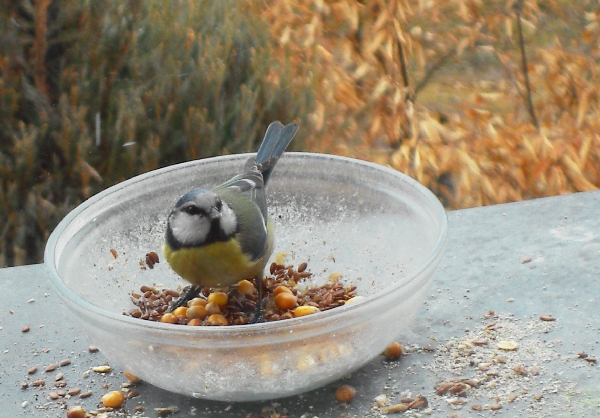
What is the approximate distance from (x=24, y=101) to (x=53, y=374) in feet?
5.65

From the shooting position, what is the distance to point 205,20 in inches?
134

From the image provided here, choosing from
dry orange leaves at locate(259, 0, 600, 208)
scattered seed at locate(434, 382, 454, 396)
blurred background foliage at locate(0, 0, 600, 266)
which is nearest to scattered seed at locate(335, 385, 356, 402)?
scattered seed at locate(434, 382, 454, 396)

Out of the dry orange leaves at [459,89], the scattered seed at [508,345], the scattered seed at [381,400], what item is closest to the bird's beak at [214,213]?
the scattered seed at [381,400]

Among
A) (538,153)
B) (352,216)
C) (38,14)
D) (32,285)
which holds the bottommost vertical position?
(538,153)

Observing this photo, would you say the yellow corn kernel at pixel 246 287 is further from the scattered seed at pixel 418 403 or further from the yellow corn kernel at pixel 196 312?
the scattered seed at pixel 418 403

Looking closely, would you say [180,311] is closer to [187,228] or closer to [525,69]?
[187,228]

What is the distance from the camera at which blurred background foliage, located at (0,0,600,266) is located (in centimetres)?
312

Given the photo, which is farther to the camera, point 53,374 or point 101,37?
A: point 101,37

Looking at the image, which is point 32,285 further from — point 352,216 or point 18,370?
point 352,216

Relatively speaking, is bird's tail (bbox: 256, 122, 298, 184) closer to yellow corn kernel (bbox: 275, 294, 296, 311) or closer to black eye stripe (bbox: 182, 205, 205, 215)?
black eye stripe (bbox: 182, 205, 205, 215)

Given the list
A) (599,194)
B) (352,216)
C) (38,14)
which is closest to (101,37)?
(38,14)

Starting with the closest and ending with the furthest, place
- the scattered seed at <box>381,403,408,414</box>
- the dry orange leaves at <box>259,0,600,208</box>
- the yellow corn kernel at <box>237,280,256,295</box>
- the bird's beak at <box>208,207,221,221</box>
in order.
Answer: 1. the scattered seed at <box>381,403,408,414</box>
2. the bird's beak at <box>208,207,221,221</box>
3. the yellow corn kernel at <box>237,280,256,295</box>
4. the dry orange leaves at <box>259,0,600,208</box>

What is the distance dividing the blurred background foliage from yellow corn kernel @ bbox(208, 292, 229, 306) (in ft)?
4.70

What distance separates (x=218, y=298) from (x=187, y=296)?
3.8 inches
